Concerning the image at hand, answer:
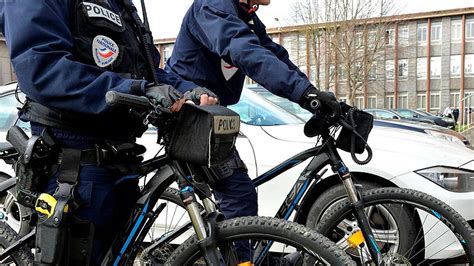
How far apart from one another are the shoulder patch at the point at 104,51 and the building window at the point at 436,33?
1713 inches

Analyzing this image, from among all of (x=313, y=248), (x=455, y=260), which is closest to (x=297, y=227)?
(x=313, y=248)

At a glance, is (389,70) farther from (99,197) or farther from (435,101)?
(99,197)

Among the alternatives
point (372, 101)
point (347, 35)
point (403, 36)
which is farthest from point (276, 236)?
point (372, 101)

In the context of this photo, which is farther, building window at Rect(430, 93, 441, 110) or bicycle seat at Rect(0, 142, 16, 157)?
building window at Rect(430, 93, 441, 110)

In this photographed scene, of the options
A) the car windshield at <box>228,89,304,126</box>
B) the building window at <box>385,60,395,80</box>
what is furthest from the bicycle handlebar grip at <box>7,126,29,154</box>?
the building window at <box>385,60,395,80</box>

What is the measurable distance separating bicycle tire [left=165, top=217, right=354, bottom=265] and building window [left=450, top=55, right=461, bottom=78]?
43449 millimetres

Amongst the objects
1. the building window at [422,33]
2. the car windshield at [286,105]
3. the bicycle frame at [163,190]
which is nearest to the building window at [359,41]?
the building window at [422,33]

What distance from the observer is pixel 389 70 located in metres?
39.7

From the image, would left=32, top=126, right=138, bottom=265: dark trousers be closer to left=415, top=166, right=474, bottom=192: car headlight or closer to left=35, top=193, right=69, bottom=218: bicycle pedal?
left=35, top=193, right=69, bottom=218: bicycle pedal

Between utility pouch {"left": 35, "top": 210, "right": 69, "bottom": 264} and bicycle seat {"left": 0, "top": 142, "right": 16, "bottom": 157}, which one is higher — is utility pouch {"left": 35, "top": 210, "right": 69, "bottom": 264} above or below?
below

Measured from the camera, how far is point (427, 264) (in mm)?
3258

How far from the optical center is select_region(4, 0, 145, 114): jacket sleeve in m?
1.52

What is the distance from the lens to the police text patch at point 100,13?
5.50ft

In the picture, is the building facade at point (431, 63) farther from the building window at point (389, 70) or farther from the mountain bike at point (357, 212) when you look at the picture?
the mountain bike at point (357, 212)
